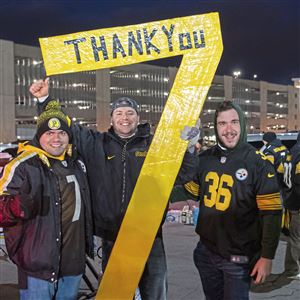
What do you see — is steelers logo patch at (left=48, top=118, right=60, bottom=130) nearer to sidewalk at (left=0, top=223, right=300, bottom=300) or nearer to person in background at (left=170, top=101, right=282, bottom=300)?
person in background at (left=170, top=101, right=282, bottom=300)

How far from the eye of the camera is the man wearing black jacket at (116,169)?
3.45m

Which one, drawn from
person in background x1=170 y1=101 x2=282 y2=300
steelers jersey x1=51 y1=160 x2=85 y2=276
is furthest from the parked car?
steelers jersey x1=51 y1=160 x2=85 y2=276

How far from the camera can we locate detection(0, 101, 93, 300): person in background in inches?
114

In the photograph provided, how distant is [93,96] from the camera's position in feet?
169

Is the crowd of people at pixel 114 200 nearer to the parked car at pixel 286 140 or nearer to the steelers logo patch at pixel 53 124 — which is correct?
the steelers logo patch at pixel 53 124

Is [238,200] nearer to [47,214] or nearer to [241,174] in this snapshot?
[241,174]

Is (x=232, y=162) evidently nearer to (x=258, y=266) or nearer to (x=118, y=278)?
(x=258, y=266)

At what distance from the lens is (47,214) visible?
2.97 meters

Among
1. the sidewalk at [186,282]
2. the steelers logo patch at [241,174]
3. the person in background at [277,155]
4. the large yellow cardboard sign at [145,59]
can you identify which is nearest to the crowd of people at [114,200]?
the steelers logo patch at [241,174]

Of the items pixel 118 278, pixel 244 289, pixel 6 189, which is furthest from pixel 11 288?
pixel 244 289

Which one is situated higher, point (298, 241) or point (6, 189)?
point (6, 189)

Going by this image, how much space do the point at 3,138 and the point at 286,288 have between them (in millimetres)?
42170

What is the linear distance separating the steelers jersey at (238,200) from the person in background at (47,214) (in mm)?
903

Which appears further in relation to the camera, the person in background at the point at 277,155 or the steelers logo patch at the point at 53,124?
the person in background at the point at 277,155
